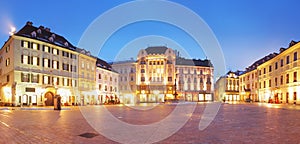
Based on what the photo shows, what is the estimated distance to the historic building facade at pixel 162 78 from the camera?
83.1 m

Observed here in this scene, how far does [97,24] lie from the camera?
1761 cm

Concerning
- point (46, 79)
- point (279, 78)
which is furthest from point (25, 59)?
point (279, 78)

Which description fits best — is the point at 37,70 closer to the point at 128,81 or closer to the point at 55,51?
the point at 55,51

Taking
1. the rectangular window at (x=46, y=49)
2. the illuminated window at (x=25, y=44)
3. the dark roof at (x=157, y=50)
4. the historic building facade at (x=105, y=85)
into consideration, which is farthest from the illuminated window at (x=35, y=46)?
the dark roof at (x=157, y=50)

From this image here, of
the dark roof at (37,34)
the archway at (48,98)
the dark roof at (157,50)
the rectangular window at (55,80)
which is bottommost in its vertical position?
the archway at (48,98)

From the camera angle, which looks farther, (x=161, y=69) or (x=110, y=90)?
(x=161, y=69)

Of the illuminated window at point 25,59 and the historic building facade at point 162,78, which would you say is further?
the historic building facade at point 162,78

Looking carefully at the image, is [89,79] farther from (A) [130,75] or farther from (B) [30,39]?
(A) [130,75]

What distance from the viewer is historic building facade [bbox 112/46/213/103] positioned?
3273 inches

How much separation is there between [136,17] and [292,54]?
3552cm

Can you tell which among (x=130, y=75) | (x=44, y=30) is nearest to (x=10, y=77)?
(x=44, y=30)

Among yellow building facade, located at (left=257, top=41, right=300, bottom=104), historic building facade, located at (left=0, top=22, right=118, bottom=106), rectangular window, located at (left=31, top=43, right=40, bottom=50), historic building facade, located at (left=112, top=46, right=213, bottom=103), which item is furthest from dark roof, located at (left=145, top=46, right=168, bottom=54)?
rectangular window, located at (left=31, top=43, right=40, bottom=50)

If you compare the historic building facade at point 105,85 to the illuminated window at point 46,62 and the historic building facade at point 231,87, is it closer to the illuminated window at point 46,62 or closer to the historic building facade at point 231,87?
the illuminated window at point 46,62

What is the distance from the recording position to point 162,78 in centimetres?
8338
